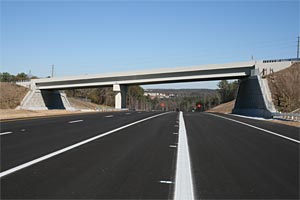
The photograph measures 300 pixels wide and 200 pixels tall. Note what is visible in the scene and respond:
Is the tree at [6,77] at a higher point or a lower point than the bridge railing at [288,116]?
higher

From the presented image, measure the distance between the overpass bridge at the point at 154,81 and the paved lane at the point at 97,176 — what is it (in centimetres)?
3298

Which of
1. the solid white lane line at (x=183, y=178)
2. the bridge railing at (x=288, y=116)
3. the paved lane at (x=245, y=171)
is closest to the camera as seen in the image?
the solid white lane line at (x=183, y=178)

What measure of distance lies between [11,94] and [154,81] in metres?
43.0

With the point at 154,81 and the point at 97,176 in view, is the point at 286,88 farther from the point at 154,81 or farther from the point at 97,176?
the point at 97,176

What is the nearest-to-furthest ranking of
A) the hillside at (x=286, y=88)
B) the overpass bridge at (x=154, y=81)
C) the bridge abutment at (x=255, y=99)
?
the bridge abutment at (x=255, y=99) < the hillside at (x=286, y=88) < the overpass bridge at (x=154, y=81)

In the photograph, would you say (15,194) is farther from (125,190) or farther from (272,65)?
(272,65)

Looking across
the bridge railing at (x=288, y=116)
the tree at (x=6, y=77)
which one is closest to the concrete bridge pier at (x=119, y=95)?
the bridge railing at (x=288, y=116)

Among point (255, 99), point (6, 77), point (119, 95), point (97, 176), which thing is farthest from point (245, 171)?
point (6, 77)

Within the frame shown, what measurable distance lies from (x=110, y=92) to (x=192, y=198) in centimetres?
15814

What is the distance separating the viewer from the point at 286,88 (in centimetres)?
4878

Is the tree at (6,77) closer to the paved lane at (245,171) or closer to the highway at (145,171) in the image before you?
the highway at (145,171)

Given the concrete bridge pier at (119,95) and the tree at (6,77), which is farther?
the tree at (6,77)

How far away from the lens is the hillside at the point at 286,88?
1785 inches

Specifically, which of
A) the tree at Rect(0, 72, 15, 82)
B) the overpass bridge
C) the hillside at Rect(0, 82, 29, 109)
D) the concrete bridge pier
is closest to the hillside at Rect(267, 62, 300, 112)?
the overpass bridge
